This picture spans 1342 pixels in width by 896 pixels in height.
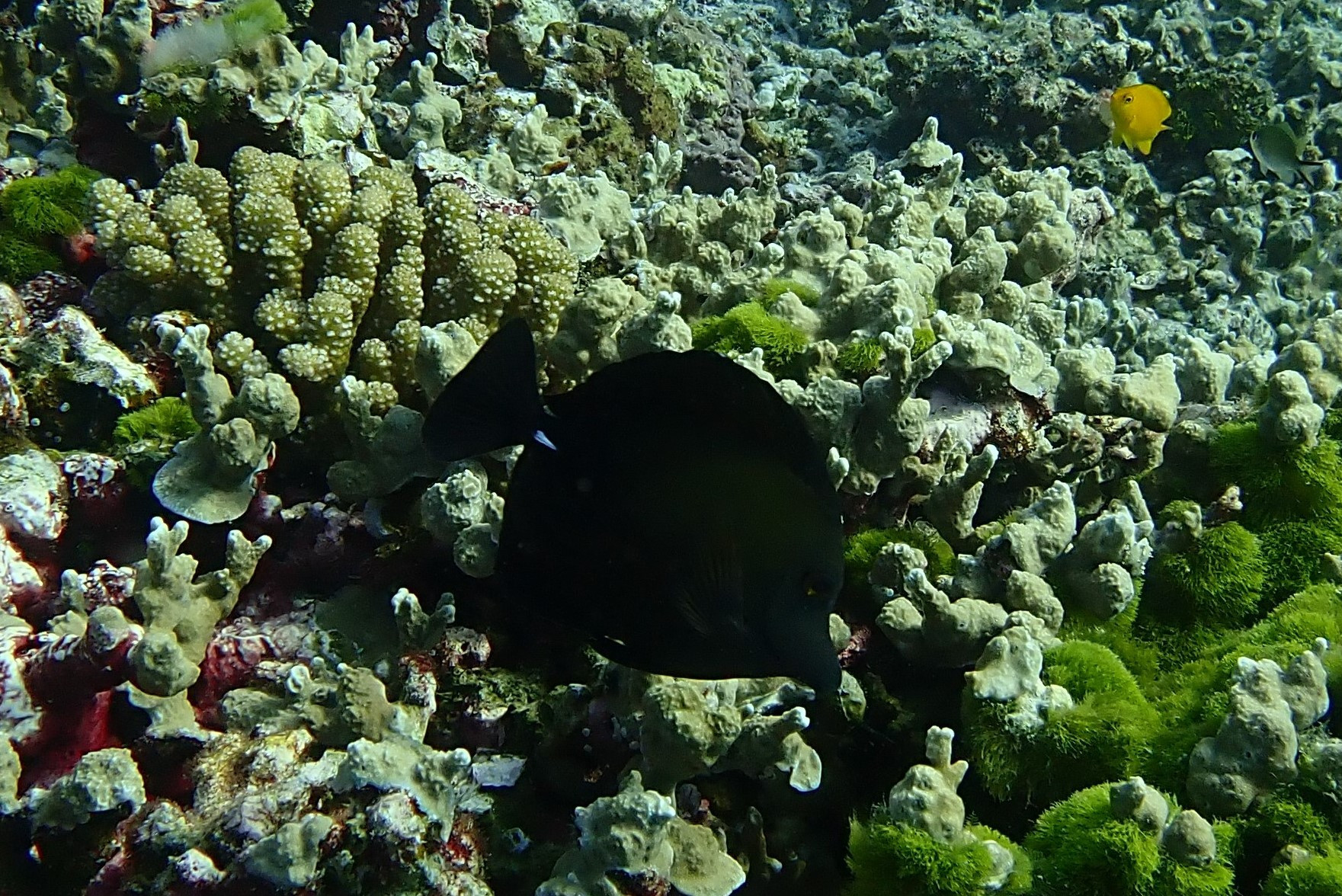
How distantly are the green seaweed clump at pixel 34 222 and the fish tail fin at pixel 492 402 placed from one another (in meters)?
2.98

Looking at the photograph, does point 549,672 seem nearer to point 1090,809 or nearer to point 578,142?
point 1090,809

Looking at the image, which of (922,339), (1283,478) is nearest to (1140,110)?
(1283,478)

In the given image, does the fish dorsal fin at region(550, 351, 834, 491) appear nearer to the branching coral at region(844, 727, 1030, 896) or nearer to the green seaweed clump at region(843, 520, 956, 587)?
the branching coral at region(844, 727, 1030, 896)

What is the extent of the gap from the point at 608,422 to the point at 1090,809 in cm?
143

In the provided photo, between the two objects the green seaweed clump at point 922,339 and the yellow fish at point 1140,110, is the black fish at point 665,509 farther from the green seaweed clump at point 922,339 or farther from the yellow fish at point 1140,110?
the yellow fish at point 1140,110

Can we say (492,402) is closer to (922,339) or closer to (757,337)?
(757,337)

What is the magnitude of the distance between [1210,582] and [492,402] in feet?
8.34

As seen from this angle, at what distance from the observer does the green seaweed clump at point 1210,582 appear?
2.70 metres

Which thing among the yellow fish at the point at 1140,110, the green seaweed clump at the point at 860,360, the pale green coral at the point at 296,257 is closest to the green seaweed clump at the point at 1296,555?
the green seaweed clump at the point at 860,360

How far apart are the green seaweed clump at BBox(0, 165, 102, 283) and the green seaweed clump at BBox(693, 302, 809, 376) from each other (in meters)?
2.68

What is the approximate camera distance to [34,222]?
3430mm

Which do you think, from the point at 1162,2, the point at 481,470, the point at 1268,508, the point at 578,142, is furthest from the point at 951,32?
the point at 481,470

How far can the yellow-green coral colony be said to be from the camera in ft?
9.03

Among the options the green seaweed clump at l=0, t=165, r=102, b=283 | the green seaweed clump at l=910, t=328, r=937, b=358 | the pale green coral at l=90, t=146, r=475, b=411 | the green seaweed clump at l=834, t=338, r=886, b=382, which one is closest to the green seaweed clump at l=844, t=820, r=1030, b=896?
the green seaweed clump at l=834, t=338, r=886, b=382
